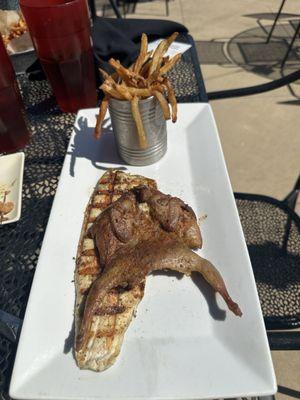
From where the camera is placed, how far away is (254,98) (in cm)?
489

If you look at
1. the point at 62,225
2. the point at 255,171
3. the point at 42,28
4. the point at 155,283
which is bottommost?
the point at 255,171

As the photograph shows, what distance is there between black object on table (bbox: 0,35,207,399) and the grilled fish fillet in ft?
0.81

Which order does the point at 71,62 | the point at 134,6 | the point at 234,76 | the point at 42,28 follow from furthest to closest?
the point at 134,6 < the point at 234,76 < the point at 71,62 < the point at 42,28

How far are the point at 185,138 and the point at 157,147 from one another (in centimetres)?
25

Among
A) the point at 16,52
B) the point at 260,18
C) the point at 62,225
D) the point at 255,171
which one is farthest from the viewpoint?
the point at 260,18

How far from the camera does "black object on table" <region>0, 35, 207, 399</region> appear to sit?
1438 millimetres

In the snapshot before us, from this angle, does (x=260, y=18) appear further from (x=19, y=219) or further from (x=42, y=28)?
(x=19, y=219)

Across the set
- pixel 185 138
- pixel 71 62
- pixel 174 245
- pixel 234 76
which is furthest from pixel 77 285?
pixel 234 76

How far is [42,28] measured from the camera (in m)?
1.80

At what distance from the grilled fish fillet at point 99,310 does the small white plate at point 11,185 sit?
1.10ft

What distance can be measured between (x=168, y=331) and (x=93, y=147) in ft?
3.95

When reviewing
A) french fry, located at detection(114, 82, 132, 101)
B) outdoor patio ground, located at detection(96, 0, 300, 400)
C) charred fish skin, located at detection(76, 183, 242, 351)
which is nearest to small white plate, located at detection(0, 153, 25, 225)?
charred fish skin, located at detection(76, 183, 242, 351)

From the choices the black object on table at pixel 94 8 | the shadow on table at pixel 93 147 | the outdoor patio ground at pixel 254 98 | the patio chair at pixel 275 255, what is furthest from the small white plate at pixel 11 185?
the outdoor patio ground at pixel 254 98

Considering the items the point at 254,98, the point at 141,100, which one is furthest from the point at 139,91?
the point at 254,98
